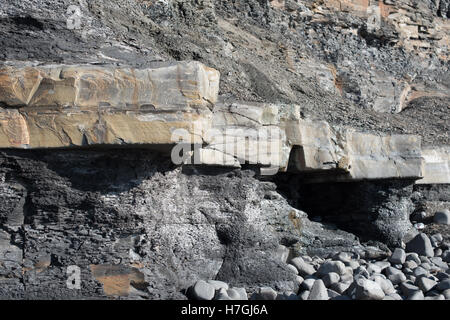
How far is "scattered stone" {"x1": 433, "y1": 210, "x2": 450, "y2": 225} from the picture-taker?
5938 mm

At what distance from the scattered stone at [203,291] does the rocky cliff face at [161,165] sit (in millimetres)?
92

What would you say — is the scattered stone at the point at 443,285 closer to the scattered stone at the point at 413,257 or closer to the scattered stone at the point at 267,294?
the scattered stone at the point at 413,257

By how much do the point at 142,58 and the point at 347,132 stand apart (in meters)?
2.09

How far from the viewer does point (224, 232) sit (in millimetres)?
4008

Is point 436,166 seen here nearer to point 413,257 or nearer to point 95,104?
point 413,257

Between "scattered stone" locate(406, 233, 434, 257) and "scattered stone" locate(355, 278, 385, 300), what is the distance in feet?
5.84

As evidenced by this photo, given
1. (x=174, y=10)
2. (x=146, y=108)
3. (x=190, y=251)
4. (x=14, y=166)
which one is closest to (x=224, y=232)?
(x=190, y=251)

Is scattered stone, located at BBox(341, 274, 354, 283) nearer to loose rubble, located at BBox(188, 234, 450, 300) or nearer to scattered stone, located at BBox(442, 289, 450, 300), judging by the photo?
loose rubble, located at BBox(188, 234, 450, 300)

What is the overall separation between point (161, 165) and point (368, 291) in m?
1.45

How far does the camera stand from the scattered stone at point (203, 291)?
11.7 feet

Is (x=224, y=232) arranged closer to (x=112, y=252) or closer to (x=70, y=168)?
Result: (x=112, y=252)

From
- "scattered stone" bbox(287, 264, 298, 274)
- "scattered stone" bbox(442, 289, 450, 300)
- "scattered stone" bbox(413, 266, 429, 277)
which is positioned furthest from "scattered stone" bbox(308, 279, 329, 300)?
"scattered stone" bbox(413, 266, 429, 277)

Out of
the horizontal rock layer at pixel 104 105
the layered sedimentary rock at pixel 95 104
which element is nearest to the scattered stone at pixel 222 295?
the horizontal rock layer at pixel 104 105

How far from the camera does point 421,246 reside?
523cm
